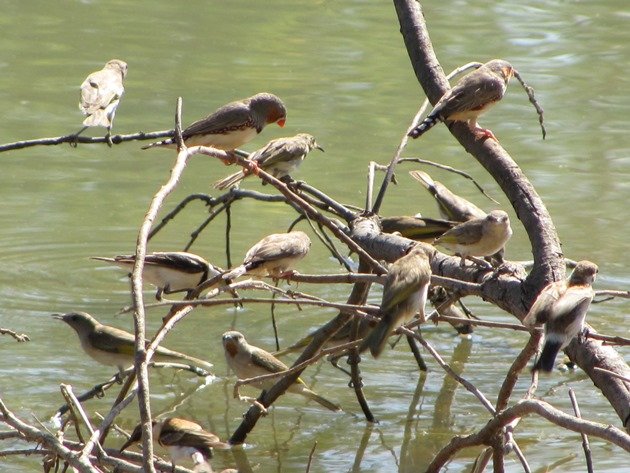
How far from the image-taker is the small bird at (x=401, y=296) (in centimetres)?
479

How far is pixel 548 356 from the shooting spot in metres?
4.61

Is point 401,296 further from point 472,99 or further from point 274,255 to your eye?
point 472,99

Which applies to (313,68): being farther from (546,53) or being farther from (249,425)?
(249,425)

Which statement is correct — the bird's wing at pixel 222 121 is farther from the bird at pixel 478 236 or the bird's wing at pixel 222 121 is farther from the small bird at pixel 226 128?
the bird at pixel 478 236

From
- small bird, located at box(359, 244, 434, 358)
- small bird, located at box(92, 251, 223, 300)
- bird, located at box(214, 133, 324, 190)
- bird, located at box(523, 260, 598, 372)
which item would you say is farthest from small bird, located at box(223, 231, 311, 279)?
bird, located at box(523, 260, 598, 372)

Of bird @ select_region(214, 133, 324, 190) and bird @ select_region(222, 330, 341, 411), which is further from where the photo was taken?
bird @ select_region(214, 133, 324, 190)

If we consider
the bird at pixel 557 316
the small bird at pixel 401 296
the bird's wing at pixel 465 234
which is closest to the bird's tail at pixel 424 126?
the bird's wing at pixel 465 234

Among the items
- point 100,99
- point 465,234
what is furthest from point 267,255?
point 100,99

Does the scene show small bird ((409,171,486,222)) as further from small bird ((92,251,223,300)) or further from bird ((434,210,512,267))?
small bird ((92,251,223,300))

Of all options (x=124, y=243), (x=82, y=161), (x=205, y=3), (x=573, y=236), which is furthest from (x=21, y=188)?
(x=205, y=3)

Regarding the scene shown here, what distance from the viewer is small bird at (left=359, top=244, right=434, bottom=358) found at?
15.7ft

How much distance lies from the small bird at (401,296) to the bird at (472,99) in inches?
52.1

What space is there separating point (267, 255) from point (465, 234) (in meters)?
1.23

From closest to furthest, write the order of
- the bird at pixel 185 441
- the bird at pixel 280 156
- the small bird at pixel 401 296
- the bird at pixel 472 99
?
the small bird at pixel 401 296, the bird at pixel 185 441, the bird at pixel 472 99, the bird at pixel 280 156
